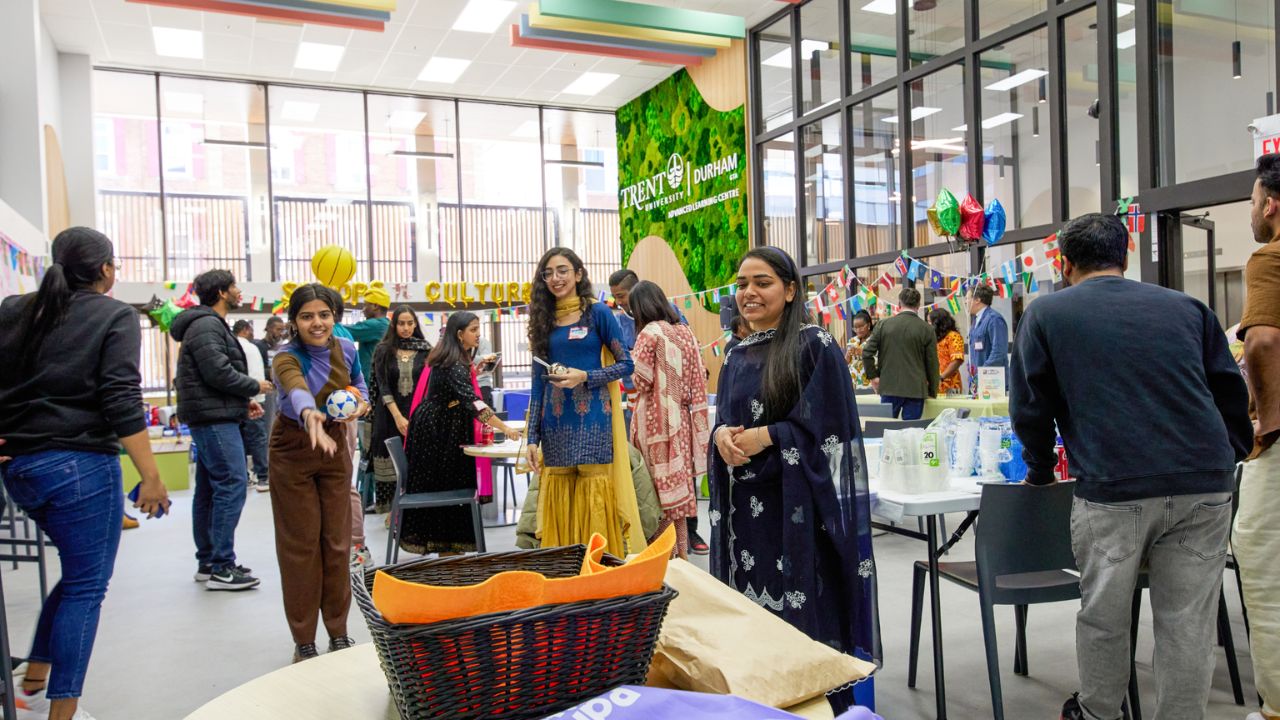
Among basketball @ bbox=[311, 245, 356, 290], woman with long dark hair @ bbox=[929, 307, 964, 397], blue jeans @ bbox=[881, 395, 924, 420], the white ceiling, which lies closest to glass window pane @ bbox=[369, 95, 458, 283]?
the white ceiling

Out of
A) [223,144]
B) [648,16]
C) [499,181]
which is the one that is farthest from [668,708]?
[499,181]

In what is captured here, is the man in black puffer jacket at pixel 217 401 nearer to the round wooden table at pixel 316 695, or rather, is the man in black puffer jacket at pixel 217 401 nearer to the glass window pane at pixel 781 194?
the round wooden table at pixel 316 695

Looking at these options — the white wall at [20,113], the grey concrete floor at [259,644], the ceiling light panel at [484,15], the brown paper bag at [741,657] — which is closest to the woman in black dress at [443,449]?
the grey concrete floor at [259,644]

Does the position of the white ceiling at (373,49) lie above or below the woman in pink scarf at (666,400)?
above

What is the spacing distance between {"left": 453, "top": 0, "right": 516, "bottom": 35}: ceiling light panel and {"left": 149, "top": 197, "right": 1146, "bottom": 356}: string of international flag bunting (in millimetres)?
3401

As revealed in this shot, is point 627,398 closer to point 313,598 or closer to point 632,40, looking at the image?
point 313,598

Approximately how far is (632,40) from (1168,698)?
8.85 meters

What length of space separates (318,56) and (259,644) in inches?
360

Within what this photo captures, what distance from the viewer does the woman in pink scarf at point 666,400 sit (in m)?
4.29

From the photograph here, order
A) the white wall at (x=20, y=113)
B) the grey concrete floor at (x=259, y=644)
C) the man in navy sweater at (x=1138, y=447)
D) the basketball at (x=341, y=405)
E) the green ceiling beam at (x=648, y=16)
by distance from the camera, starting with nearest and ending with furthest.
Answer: the man in navy sweater at (x=1138, y=447), the grey concrete floor at (x=259, y=644), the basketball at (x=341, y=405), the white wall at (x=20, y=113), the green ceiling beam at (x=648, y=16)

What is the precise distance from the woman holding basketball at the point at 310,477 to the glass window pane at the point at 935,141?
259 inches

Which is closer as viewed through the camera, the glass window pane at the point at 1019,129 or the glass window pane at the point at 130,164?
the glass window pane at the point at 1019,129

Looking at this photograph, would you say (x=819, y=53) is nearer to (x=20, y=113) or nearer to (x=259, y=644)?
(x=20, y=113)

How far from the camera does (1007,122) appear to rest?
7859mm
